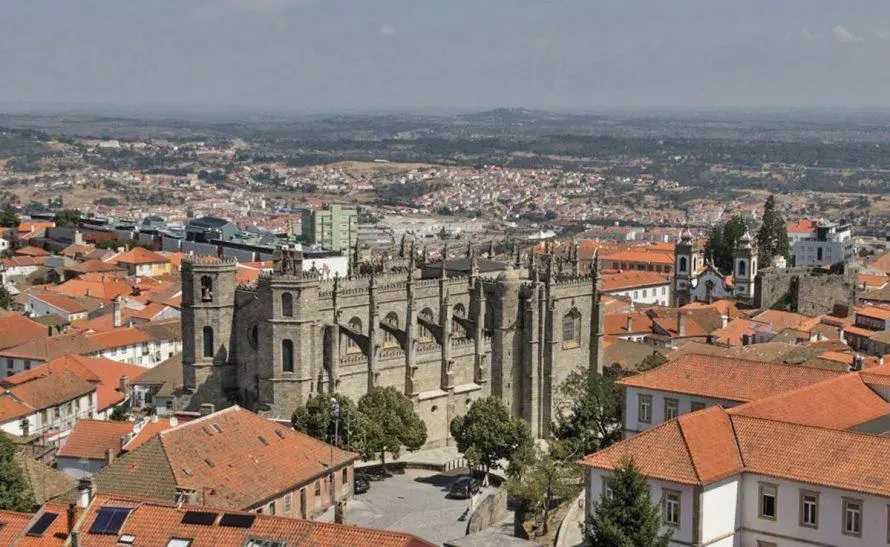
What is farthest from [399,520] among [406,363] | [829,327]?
[829,327]

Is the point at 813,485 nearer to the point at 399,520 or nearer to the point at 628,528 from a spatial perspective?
the point at 628,528

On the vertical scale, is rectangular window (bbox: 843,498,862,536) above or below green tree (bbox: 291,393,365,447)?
above

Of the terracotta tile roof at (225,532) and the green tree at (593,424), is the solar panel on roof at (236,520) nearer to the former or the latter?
the terracotta tile roof at (225,532)

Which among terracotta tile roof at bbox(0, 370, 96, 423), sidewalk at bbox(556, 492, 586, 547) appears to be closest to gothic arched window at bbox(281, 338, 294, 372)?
terracotta tile roof at bbox(0, 370, 96, 423)

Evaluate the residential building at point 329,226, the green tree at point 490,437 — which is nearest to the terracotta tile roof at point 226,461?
the green tree at point 490,437

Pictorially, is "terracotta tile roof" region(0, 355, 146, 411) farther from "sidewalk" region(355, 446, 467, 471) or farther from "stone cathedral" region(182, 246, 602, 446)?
"sidewalk" region(355, 446, 467, 471)

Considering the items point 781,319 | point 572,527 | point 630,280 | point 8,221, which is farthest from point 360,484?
point 8,221

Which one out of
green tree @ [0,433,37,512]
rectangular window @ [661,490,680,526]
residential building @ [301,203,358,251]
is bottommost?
residential building @ [301,203,358,251]
